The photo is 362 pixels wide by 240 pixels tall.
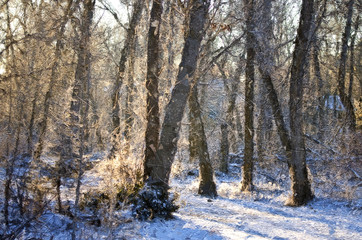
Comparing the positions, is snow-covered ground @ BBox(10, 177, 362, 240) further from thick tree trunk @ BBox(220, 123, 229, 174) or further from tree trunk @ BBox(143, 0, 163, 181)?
thick tree trunk @ BBox(220, 123, 229, 174)

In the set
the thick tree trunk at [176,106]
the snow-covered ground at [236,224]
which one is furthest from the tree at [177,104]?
the snow-covered ground at [236,224]

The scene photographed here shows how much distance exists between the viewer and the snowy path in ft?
17.1

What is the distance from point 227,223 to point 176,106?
2.37 metres

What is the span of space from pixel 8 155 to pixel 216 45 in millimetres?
16201

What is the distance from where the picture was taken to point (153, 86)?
7.41 meters

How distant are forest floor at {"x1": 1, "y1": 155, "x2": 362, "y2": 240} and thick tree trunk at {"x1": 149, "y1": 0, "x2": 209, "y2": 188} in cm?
61

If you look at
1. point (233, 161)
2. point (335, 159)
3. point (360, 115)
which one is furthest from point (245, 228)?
point (233, 161)

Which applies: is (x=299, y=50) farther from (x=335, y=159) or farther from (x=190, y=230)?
(x=190, y=230)

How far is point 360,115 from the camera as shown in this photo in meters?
12.0

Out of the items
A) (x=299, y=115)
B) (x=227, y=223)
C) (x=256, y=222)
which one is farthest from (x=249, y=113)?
(x=227, y=223)

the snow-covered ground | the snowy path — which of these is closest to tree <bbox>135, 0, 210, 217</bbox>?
the snow-covered ground

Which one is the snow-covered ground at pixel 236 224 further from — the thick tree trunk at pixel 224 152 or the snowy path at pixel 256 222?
the thick tree trunk at pixel 224 152

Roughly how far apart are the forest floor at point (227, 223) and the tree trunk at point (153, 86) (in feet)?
3.23

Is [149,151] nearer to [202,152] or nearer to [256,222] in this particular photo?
[256,222]
